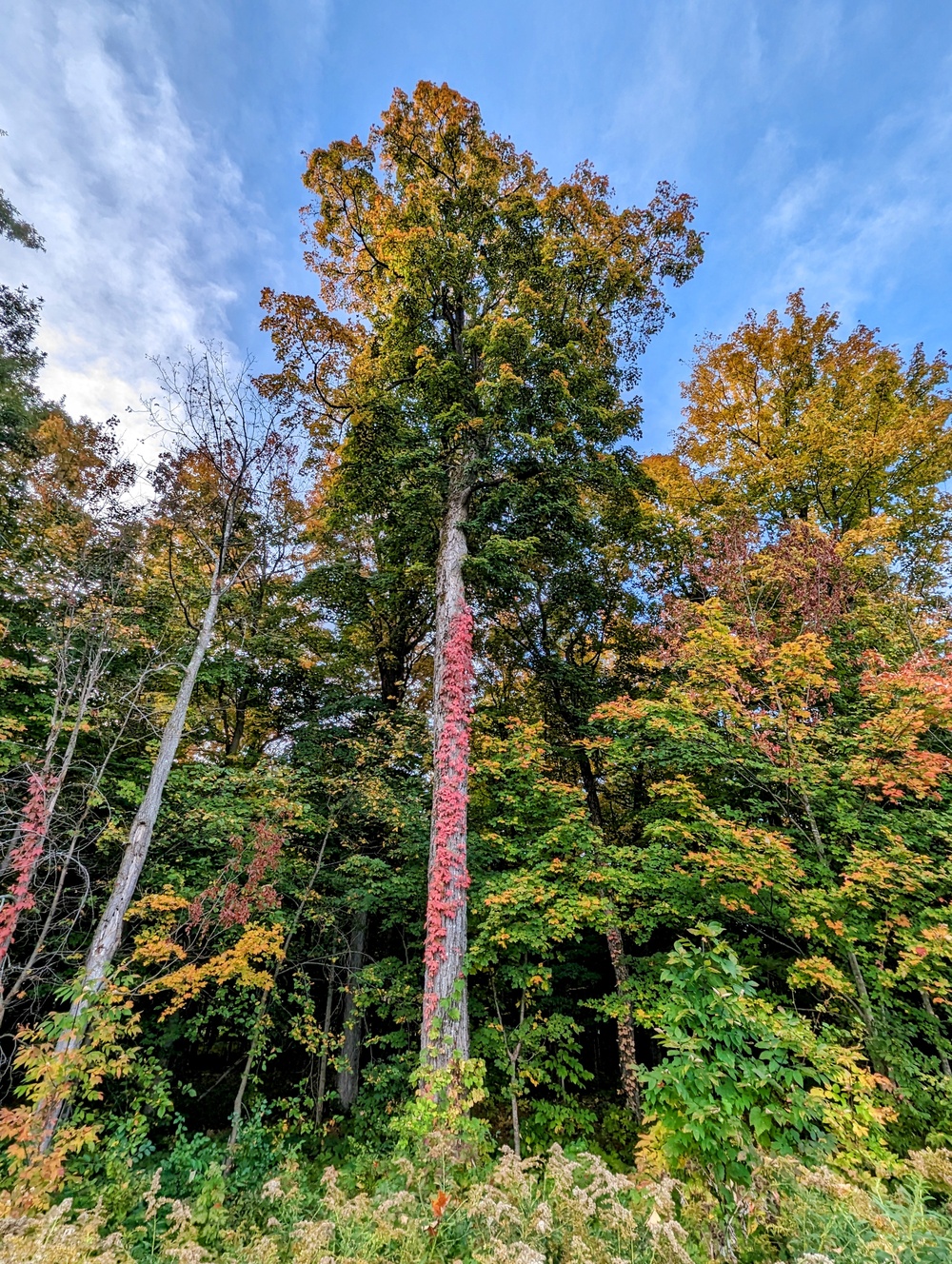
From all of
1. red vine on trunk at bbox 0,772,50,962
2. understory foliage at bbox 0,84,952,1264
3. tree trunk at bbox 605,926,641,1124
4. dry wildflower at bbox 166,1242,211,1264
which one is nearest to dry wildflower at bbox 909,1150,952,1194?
understory foliage at bbox 0,84,952,1264

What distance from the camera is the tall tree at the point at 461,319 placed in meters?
7.46

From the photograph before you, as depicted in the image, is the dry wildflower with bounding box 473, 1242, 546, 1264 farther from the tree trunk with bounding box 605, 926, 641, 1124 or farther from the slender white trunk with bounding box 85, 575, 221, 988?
the tree trunk with bounding box 605, 926, 641, 1124

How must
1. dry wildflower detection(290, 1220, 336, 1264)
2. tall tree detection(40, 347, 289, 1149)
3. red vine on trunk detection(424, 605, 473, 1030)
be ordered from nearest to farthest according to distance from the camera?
dry wildflower detection(290, 1220, 336, 1264), red vine on trunk detection(424, 605, 473, 1030), tall tree detection(40, 347, 289, 1149)

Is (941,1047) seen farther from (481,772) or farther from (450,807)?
(481,772)

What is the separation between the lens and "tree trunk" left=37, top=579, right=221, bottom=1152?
4.11 m

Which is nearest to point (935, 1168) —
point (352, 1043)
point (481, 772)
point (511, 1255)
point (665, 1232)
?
point (665, 1232)

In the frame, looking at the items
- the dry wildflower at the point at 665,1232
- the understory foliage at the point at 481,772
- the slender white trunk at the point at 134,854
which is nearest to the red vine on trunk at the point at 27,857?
the understory foliage at the point at 481,772

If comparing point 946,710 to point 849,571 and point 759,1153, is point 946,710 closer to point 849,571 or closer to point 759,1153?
point 849,571

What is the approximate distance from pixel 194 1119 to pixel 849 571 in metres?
13.4

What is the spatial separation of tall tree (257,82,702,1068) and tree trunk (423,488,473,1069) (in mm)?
49

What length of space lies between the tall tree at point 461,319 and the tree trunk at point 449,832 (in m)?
0.05

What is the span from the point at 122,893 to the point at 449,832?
344cm

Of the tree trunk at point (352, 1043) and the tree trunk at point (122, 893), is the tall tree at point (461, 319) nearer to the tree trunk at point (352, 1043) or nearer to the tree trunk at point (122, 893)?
the tree trunk at point (122, 893)

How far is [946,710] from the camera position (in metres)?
4.57
